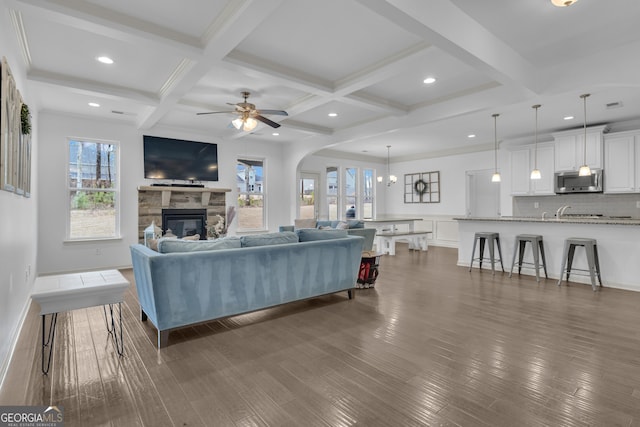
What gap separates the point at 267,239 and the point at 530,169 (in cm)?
653

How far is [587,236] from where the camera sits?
4852 mm

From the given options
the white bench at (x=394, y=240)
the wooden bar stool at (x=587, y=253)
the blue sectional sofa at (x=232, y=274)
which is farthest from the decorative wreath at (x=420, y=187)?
the blue sectional sofa at (x=232, y=274)

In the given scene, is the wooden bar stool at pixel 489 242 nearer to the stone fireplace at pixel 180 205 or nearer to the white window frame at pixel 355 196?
the white window frame at pixel 355 196

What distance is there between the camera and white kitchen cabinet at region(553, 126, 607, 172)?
244 inches

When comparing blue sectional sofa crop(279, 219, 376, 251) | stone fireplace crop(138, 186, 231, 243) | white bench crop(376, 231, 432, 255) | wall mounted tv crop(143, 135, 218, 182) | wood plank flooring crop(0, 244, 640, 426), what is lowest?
wood plank flooring crop(0, 244, 640, 426)

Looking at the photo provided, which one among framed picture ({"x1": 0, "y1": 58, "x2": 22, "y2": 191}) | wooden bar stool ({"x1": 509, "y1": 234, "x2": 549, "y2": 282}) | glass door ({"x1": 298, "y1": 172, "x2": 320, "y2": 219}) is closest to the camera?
framed picture ({"x1": 0, "y1": 58, "x2": 22, "y2": 191})

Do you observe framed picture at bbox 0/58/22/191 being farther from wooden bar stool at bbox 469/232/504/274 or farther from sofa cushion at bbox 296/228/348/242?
wooden bar stool at bbox 469/232/504/274

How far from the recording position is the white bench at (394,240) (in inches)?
305

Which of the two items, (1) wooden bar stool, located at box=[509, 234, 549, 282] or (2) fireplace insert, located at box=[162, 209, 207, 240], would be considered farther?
(2) fireplace insert, located at box=[162, 209, 207, 240]

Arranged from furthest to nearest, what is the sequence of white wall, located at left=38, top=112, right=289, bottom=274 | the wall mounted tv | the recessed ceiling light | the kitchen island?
the wall mounted tv
white wall, located at left=38, top=112, right=289, bottom=274
the kitchen island
the recessed ceiling light

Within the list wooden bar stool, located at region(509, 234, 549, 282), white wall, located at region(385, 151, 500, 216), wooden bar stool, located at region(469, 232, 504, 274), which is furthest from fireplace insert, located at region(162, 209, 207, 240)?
white wall, located at region(385, 151, 500, 216)

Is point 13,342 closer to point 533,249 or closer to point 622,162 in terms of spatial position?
point 533,249

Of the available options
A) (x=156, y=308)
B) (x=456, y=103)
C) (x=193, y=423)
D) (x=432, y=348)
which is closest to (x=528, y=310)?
(x=432, y=348)

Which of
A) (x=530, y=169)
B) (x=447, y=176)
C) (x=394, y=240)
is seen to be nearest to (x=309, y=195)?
(x=394, y=240)
